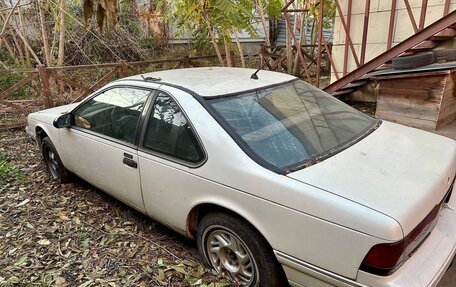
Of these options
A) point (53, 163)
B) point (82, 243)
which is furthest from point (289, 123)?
point (53, 163)

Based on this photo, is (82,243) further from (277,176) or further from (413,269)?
(413,269)

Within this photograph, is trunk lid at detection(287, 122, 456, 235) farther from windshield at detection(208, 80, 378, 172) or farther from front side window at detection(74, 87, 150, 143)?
A: front side window at detection(74, 87, 150, 143)

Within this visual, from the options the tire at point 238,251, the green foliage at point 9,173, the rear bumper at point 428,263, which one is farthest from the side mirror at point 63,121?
the rear bumper at point 428,263

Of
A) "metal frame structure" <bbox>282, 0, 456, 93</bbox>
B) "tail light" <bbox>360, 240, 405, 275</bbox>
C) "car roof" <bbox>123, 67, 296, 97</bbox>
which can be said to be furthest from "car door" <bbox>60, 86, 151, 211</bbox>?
"metal frame structure" <bbox>282, 0, 456, 93</bbox>

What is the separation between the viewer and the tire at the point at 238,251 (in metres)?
2.18

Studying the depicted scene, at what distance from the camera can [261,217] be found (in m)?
2.09

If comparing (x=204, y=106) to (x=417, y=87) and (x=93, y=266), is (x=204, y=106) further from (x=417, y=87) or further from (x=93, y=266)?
(x=417, y=87)

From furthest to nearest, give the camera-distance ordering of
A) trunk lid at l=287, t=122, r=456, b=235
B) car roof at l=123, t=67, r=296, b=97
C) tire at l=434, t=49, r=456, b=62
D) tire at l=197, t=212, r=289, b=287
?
tire at l=434, t=49, r=456, b=62
car roof at l=123, t=67, r=296, b=97
tire at l=197, t=212, r=289, b=287
trunk lid at l=287, t=122, r=456, b=235

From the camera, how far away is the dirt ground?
2.58 m

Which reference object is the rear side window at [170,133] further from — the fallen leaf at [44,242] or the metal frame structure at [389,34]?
the metal frame structure at [389,34]

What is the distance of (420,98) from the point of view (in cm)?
521

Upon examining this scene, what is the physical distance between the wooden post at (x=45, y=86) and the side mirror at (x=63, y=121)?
343 centimetres

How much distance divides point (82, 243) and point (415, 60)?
17.1 feet

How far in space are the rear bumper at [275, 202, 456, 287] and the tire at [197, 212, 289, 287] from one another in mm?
133
